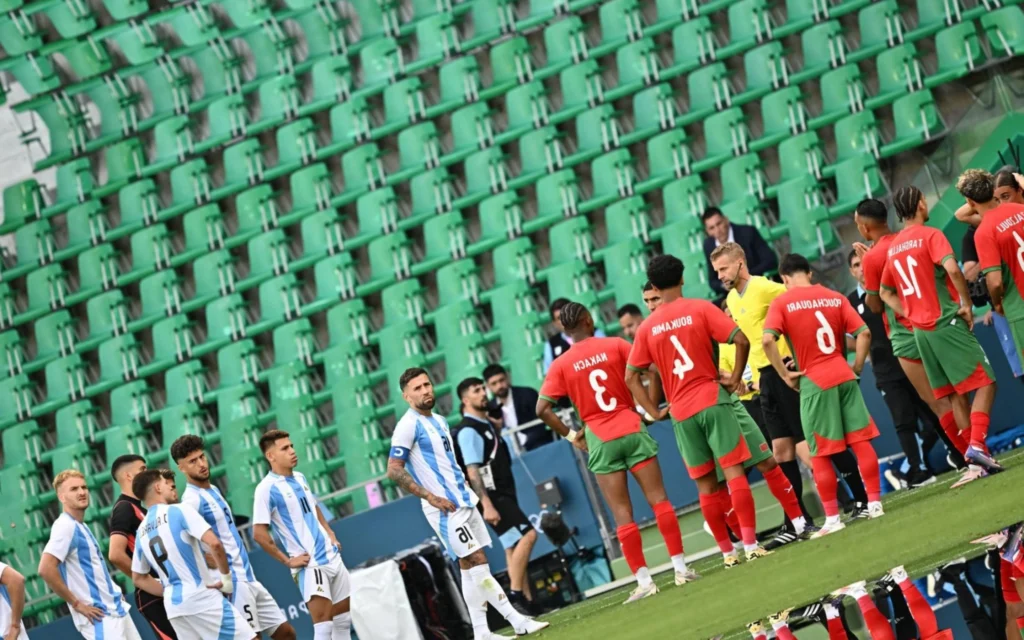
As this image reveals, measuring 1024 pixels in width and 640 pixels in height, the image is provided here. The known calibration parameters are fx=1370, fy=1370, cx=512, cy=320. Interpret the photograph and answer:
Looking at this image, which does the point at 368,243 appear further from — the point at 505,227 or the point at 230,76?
the point at 230,76

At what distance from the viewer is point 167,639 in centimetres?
927

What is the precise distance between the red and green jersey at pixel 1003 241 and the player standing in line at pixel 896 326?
652 mm

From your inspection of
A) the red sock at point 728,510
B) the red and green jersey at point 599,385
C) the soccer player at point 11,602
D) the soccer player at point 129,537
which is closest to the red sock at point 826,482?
the red sock at point 728,510

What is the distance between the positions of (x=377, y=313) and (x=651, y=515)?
569 cm

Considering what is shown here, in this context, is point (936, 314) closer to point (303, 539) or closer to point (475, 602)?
point (475, 602)

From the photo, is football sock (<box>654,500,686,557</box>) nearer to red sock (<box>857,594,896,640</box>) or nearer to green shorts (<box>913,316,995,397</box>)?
green shorts (<box>913,316,995,397</box>)

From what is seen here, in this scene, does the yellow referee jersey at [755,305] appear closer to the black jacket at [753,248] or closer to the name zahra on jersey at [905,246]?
the name zahra on jersey at [905,246]

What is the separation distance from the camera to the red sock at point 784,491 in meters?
8.77

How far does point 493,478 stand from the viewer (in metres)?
10.7

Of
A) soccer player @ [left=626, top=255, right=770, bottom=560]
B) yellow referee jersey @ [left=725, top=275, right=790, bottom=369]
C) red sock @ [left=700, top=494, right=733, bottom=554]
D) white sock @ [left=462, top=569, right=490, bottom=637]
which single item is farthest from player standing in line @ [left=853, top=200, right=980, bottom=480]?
white sock @ [left=462, top=569, right=490, bottom=637]

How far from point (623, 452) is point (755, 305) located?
4.53 feet

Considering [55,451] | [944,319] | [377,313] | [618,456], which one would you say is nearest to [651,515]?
[618,456]

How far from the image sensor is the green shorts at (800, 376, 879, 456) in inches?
328

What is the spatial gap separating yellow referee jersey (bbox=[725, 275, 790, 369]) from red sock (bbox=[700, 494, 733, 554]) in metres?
1.15
